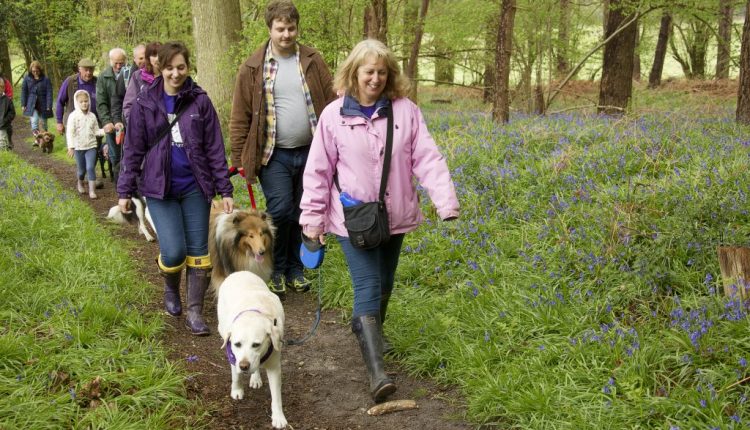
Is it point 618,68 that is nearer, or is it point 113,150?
point 113,150

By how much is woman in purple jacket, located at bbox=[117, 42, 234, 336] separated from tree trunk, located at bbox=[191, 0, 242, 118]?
6.37 meters

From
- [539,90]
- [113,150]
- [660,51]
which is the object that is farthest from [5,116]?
[660,51]

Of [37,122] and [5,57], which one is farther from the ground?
[5,57]

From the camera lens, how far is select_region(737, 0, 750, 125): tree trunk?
7.85 m

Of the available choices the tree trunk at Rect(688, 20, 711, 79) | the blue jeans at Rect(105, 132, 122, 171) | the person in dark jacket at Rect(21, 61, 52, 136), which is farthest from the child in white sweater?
the tree trunk at Rect(688, 20, 711, 79)

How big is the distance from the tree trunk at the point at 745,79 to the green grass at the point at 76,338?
7674 mm

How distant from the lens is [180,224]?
15.8ft

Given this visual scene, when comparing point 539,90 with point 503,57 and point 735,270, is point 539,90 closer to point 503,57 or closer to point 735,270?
point 503,57

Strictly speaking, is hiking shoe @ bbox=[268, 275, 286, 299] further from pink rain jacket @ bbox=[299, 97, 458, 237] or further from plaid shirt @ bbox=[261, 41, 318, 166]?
pink rain jacket @ bbox=[299, 97, 458, 237]

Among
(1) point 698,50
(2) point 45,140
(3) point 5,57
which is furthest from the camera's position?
(3) point 5,57

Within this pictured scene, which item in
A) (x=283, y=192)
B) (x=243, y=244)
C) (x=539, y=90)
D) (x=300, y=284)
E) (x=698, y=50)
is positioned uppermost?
(x=698, y=50)

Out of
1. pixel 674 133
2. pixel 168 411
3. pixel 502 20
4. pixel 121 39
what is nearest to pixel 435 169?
pixel 168 411

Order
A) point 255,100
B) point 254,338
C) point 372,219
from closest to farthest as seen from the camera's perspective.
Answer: point 254,338
point 372,219
point 255,100

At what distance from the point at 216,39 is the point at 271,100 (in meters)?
6.42
